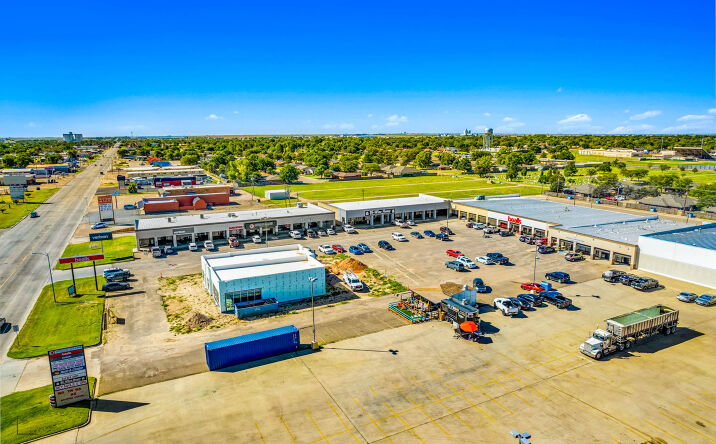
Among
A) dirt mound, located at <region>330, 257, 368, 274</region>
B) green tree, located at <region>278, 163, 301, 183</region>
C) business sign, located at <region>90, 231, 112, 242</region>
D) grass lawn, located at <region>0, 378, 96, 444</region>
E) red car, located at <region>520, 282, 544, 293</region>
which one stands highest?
green tree, located at <region>278, 163, 301, 183</region>

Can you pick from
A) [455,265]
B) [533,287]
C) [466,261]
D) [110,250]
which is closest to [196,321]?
[455,265]

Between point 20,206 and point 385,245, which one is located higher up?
point 20,206

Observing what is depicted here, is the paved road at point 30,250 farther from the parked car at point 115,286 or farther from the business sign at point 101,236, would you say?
the parked car at point 115,286

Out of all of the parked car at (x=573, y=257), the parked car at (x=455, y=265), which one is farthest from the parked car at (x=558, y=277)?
the parked car at (x=455, y=265)

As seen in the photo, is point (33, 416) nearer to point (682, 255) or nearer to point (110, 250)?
point (110, 250)

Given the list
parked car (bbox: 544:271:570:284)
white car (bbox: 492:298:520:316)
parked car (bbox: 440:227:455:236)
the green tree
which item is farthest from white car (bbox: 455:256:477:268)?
the green tree

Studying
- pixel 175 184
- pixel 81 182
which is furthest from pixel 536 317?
pixel 81 182

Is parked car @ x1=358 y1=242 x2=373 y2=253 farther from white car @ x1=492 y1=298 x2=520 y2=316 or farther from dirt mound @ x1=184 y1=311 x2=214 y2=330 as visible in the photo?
dirt mound @ x1=184 y1=311 x2=214 y2=330
